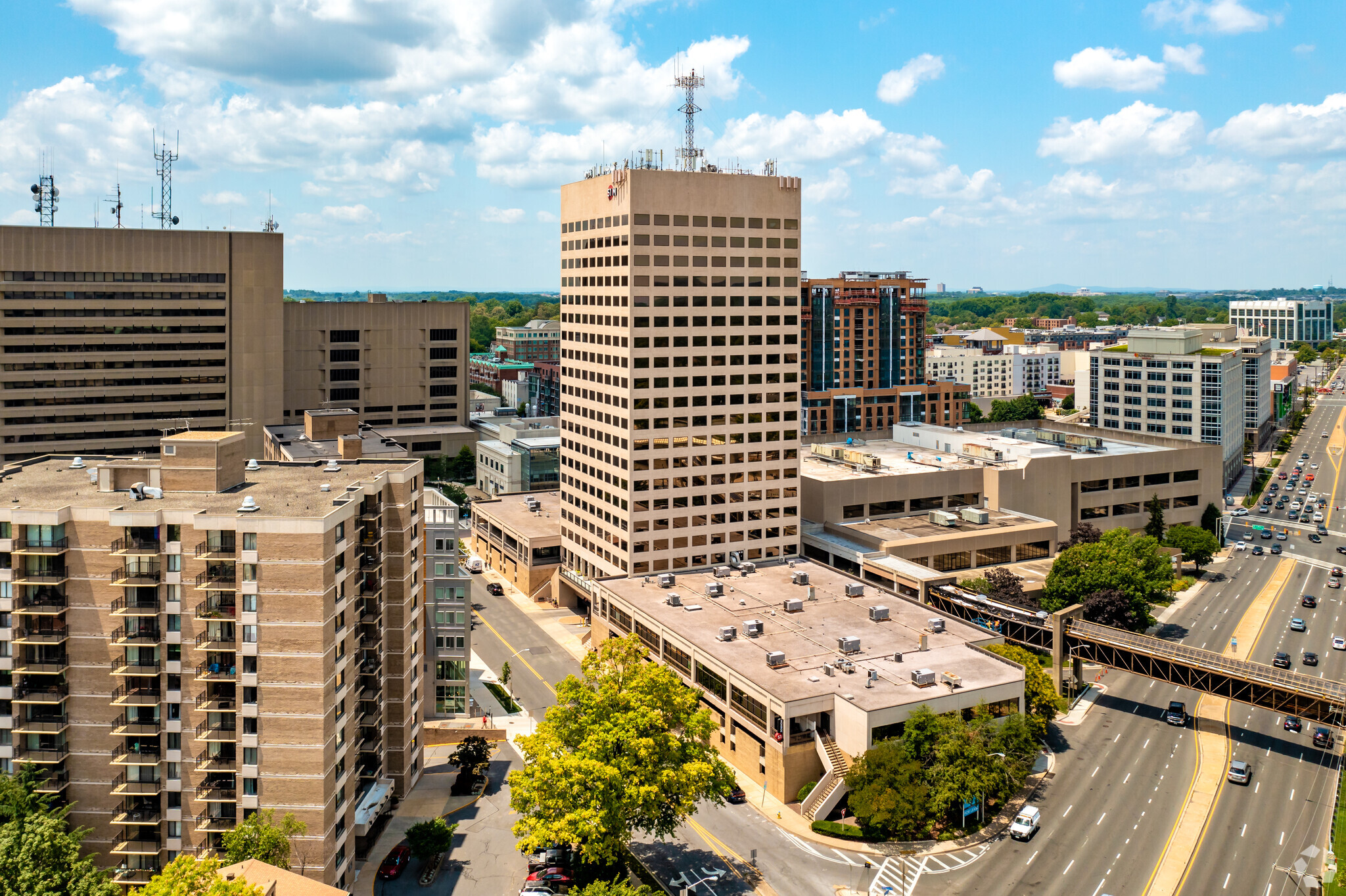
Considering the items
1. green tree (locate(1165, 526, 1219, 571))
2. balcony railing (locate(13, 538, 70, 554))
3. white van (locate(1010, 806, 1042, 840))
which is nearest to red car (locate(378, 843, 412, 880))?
balcony railing (locate(13, 538, 70, 554))

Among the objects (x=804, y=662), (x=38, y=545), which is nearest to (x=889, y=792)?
(x=804, y=662)

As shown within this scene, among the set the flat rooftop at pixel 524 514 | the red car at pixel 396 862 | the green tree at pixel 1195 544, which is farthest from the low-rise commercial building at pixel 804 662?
the green tree at pixel 1195 544

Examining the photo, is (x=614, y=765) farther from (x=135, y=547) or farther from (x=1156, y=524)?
(x=1156, y=524)

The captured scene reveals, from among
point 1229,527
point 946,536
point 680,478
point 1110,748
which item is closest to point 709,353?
point 680,478

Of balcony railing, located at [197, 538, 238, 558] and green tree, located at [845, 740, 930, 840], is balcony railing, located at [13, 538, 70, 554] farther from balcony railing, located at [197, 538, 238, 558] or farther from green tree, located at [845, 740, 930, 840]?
green tree, located at [845, 740, 930, 840]

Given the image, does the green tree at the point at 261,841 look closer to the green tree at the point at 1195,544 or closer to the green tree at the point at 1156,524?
the green tree at the point at 1195,544

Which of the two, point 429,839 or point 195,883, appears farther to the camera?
point 429,839
